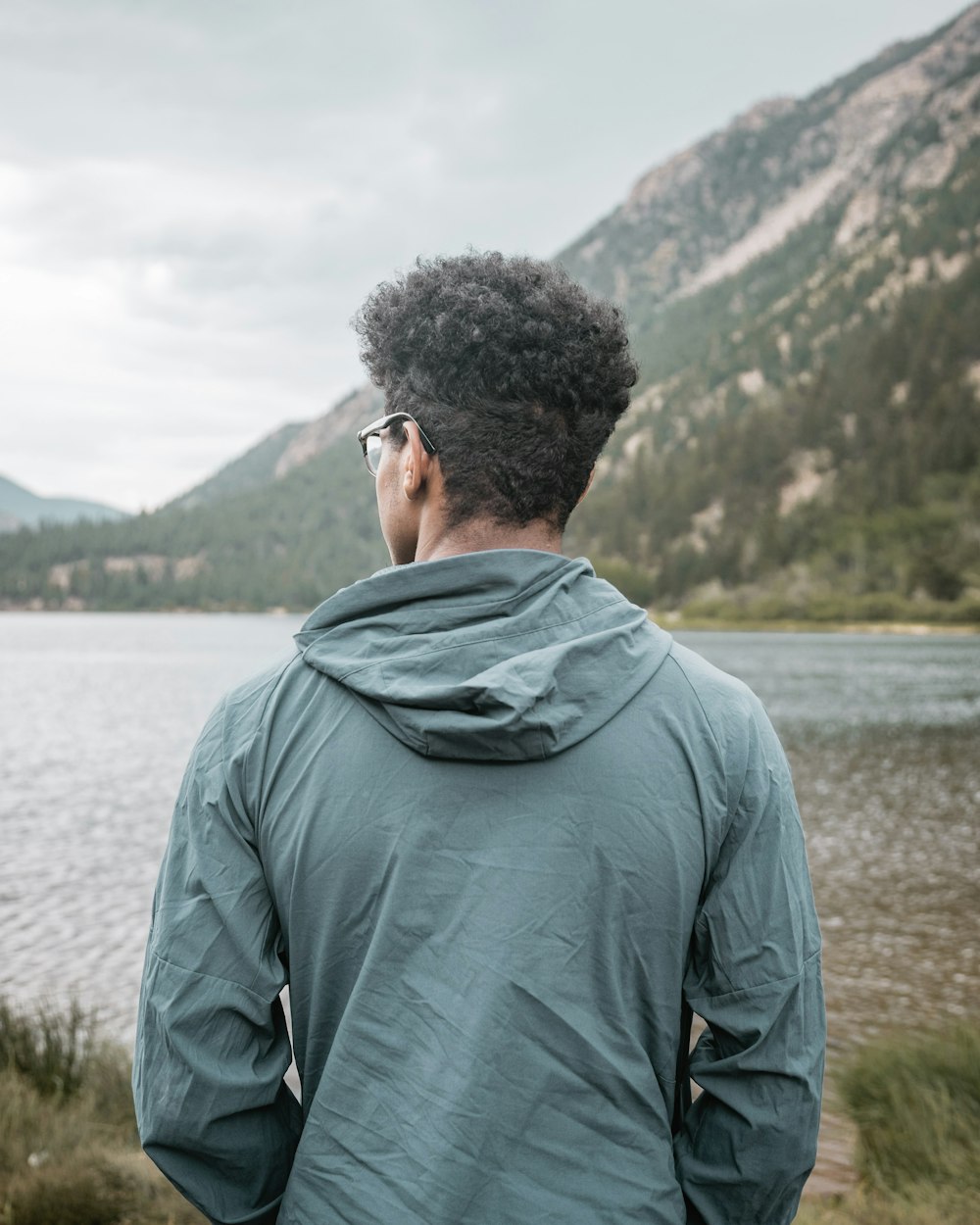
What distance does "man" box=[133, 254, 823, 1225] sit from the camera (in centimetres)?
127

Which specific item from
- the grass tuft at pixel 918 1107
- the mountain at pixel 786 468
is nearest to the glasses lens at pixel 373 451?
the grass tuft at pixel 918 1107

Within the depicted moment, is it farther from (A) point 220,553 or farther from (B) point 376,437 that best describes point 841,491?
(B) point 376,437

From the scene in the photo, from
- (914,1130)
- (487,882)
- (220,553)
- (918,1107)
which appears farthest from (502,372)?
(220,553)

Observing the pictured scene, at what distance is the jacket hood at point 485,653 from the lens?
1.25 meters

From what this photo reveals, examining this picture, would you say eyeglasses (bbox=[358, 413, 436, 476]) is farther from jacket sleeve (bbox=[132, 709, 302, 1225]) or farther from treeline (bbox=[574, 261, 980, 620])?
treeline (bbox=[574, 261, 980, 620])

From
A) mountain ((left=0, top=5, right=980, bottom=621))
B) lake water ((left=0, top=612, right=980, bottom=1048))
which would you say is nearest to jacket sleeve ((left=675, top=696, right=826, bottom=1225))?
lake water ((left=0, top=612, right=980, bottom=1048))

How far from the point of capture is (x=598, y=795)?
130 centimetres

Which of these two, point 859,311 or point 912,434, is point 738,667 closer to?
point 912,434

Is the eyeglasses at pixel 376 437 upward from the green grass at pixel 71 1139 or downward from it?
upward

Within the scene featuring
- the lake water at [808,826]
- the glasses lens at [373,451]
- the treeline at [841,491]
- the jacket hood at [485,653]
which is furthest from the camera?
the treeline at [841,491]

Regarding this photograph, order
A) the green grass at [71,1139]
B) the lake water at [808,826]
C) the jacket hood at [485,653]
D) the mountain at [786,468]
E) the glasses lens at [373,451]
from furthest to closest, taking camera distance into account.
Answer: the mountain at [786,468]
the lake water at [808,826]
the green grass at [71,1139]
the glasses lens at [373,451]
the jacket hood at [485,653]

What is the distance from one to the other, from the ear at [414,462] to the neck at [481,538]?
0.07 m

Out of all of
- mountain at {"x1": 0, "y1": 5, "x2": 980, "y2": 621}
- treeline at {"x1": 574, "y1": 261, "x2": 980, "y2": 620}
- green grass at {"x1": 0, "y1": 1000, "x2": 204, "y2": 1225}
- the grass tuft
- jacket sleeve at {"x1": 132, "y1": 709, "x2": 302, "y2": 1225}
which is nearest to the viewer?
jacket sleeve at {"x1": 132, "y1": 709, "x2": 302, "y2": 1225}

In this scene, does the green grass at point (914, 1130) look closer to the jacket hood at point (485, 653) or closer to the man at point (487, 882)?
Answer: the man at point (487, 882)
